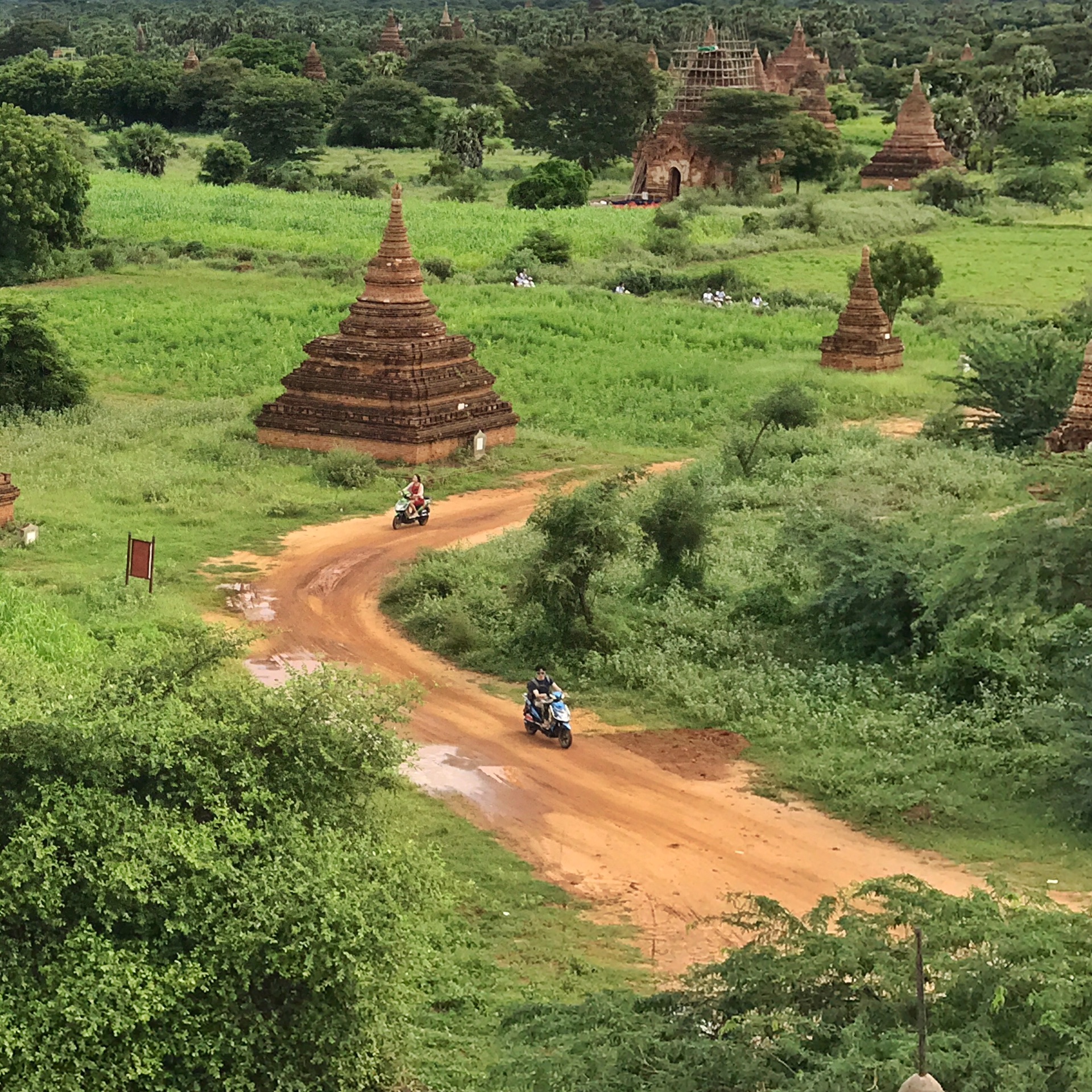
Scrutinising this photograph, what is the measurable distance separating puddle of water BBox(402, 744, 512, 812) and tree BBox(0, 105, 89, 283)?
111 feet

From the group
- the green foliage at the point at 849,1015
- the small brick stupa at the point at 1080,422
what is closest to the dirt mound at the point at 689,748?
the green foliage at the point at 849,1015

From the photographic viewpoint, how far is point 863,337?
131ft

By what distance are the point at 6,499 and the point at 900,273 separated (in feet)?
90.2

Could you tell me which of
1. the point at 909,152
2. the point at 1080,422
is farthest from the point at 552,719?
the point at 909,152

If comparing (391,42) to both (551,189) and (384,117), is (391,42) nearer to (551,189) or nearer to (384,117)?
(384,117)

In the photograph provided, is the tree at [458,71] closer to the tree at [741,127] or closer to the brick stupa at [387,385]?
the tree at [741,127]

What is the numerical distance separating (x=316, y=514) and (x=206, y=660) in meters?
14.9

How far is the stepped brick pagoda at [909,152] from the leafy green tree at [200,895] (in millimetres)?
64735

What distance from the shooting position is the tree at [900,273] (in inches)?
1865

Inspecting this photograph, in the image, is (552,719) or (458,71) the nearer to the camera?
(552,719)

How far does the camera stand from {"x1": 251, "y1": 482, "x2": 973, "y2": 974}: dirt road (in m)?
15.9

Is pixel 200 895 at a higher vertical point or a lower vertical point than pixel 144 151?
lower

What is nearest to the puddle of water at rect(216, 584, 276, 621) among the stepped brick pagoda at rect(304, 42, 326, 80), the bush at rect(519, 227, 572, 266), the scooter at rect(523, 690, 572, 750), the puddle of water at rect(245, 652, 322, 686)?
the puddle of water at rect(245, 652, 322, 686)

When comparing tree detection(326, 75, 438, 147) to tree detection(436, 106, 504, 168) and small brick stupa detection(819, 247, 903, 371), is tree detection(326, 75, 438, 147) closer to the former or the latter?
tree detection(436, 106, 504, 168)
